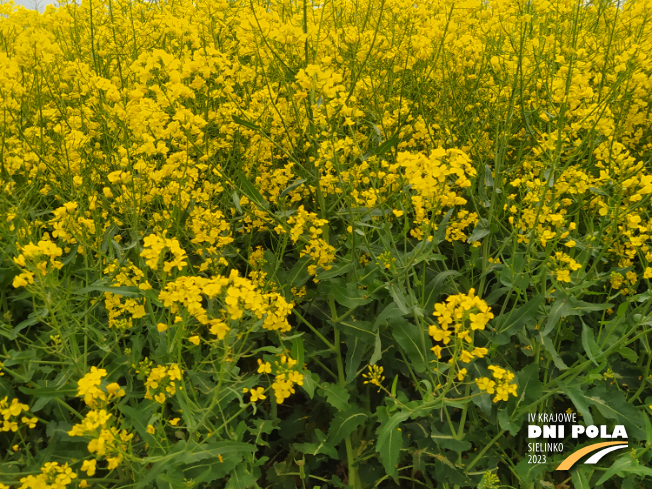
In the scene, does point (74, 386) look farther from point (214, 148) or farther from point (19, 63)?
point (19, 63)

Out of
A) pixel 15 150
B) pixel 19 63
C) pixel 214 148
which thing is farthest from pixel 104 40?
pixel 214 148

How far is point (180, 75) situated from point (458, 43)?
179cm

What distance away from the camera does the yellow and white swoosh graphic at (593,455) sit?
7.80ft

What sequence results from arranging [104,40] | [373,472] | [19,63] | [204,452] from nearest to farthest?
1. [204,452]
2. [373,472]
3. [19,63]
4. [104,40]

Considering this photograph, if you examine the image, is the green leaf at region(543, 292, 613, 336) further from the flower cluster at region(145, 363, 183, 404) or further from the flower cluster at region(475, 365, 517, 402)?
the flower cluster at region(145, 363, 183, 404)

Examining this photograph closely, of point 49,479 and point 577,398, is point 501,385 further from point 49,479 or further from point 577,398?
point 49,479

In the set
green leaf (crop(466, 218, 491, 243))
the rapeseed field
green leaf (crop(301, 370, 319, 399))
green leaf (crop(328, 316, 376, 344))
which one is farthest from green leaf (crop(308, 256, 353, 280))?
green leaf (crop(466, 218, 491, 243))

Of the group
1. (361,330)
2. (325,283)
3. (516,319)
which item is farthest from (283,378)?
(516,319)

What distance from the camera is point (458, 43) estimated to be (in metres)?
3.08

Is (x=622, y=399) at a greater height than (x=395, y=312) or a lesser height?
lesser
